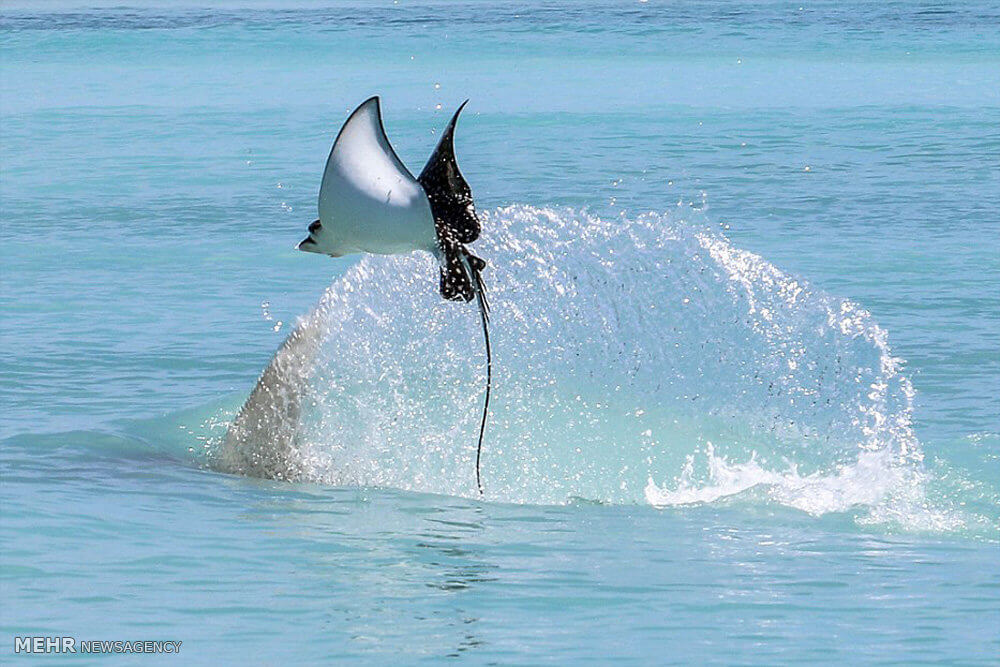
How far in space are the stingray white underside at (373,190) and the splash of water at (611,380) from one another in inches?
80.6

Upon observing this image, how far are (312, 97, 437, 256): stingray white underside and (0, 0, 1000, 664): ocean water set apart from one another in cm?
102

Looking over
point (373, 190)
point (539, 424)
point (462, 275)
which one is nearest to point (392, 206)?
point (373, 190)

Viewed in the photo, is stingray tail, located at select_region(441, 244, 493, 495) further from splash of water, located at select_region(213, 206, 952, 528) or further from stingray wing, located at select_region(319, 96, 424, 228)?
splash of water, located at select_region(213, 206, 952, 528)

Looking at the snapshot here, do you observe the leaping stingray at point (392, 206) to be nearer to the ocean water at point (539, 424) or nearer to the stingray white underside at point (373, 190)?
the stingray white underside at point (373, 190)

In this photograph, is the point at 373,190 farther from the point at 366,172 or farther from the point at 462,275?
the point at 462,275

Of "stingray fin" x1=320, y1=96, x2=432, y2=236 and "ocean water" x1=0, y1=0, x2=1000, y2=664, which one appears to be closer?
"stingray fin" x1=320, y1=96, x2=432, y2=236

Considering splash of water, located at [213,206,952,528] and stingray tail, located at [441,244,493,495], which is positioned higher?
stingray tail, located at [441,244,493,495]

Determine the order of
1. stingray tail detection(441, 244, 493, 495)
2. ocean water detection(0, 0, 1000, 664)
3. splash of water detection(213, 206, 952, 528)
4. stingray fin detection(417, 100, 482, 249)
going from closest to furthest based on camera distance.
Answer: stingray fin detection(417, 100, 482, 249) → stingray tail detection(441, 244, 493, 495) → ocean water detection(0, 0, 1000, 664) → splash of water detection(213, 206, 952, 528)

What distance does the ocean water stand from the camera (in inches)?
181

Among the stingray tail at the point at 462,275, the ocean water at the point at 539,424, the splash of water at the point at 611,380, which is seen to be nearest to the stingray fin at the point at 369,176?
the stingray tail at the point at 462,275

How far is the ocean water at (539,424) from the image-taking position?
4.60 m

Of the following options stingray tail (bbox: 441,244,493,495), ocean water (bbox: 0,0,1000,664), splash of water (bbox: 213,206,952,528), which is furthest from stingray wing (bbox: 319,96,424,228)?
splash of water (bbox: 213,206,952,528)

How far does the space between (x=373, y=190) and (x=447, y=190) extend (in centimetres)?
18

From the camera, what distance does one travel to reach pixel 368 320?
6.73 metres
